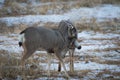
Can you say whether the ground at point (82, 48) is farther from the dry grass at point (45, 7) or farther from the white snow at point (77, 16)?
the dry grass at point (45, 7)

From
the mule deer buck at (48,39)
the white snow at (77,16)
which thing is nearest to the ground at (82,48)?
the white snow at (77,16)

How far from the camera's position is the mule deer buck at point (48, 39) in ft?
37.0

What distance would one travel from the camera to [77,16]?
998 inches

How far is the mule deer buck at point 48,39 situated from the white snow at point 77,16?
1126cm

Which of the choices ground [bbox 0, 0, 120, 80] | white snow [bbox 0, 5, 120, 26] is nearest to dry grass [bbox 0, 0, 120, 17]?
ground [bbox 0, 0, 120, 80]

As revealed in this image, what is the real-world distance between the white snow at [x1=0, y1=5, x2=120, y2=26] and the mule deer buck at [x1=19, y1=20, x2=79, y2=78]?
443 inches

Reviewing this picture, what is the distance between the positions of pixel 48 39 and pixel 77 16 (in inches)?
543

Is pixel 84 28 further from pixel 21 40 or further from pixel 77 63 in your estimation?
pixel 21 40

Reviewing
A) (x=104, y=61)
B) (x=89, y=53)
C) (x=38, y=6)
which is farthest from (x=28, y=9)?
(x=104, y=61)

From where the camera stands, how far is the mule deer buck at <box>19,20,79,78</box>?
1127 cm

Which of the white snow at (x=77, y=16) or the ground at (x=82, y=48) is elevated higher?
the ground at (x=82, y=48)

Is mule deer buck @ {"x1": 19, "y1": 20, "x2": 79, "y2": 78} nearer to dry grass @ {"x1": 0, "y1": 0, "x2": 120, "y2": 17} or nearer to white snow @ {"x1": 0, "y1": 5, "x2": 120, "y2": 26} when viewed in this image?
white snow @ {"x1": 0, "y1": 5, "x2": 120, "y2": 26}

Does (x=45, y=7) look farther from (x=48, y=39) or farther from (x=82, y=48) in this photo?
(x=48, y=39)

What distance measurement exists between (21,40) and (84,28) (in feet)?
36.5
